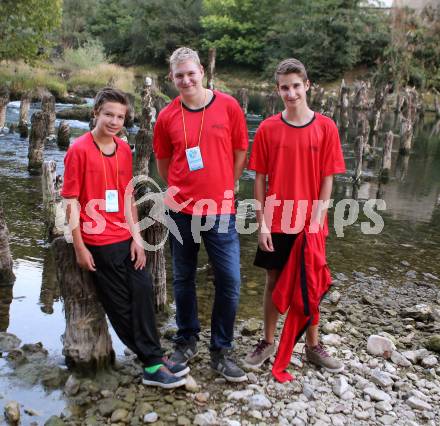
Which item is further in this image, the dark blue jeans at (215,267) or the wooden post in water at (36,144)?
the wooden post in water at (36,144)

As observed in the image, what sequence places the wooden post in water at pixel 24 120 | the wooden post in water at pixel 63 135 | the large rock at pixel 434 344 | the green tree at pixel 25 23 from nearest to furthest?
1. the large rock at pixel 434 344
2. the wooden post in water at pixel 63 135
3. the wooden post in water at pixel 24 120
4. the green tree at pixel 25 23

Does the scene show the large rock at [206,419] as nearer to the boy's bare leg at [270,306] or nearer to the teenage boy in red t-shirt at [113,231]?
the teenage boy in red t-shirt at [113,231]

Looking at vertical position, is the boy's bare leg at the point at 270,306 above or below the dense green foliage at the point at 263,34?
below

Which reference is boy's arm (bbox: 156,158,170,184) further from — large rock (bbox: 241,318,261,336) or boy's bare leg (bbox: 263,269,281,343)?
large rock (bbox: 241,318,261,336)

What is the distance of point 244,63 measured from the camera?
5547 cm

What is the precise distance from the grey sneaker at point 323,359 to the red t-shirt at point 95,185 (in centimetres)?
191

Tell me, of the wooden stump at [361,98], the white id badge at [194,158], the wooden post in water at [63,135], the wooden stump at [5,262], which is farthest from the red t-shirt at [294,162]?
the wooden stump at [361,98]

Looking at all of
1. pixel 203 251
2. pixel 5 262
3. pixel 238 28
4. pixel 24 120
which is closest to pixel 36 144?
pixel 24 120

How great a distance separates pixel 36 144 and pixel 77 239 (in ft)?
32.8

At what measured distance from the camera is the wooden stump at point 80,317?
13.3 ft

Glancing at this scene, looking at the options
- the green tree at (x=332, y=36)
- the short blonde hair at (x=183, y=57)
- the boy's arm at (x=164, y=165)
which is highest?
the green tree at (x=332, y=36)

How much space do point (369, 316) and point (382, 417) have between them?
92.4 inches

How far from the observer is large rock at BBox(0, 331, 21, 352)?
4863 millimetres

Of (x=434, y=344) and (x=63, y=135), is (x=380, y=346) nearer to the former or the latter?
(x=434, y=344)
